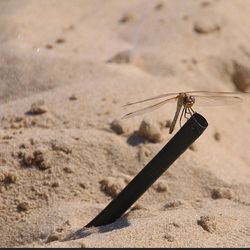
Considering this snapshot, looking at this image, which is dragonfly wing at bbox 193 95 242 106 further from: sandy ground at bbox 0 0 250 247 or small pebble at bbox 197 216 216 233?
small pebble at bbox 197 216 216 233

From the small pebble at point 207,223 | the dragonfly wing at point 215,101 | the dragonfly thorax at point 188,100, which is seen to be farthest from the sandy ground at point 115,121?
the dragonfly thorax at point 188,100

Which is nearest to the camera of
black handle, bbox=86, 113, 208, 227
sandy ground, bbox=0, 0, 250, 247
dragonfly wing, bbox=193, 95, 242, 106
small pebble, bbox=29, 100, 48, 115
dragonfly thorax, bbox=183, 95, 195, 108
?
black handle, bbox=86, 113, 208, 227

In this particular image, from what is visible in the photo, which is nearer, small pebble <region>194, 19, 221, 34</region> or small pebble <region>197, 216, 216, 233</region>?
small pebble <region>197, 216, 216, 233</region>

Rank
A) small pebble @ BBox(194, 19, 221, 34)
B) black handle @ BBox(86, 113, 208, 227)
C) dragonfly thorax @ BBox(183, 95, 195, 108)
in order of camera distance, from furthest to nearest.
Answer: small pebble @ BBox(194, 19, 221, 34) → dragonfly thorax @ BBox(183, 95, 195, 108) → black handle @ BBox(86, 113, 208, 227)

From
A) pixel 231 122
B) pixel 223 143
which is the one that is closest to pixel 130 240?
pixel 223 143

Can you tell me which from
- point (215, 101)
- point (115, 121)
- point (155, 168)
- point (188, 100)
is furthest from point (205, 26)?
point (155, 168)

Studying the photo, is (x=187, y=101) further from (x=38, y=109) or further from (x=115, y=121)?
(x=38, y=109)

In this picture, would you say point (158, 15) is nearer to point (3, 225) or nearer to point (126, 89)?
point (126, 89)

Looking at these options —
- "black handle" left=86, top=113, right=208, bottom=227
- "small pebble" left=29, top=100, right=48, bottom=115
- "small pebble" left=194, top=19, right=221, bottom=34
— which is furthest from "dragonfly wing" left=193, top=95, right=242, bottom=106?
"black handle" left=86, top=113, right=208, bottom=227
